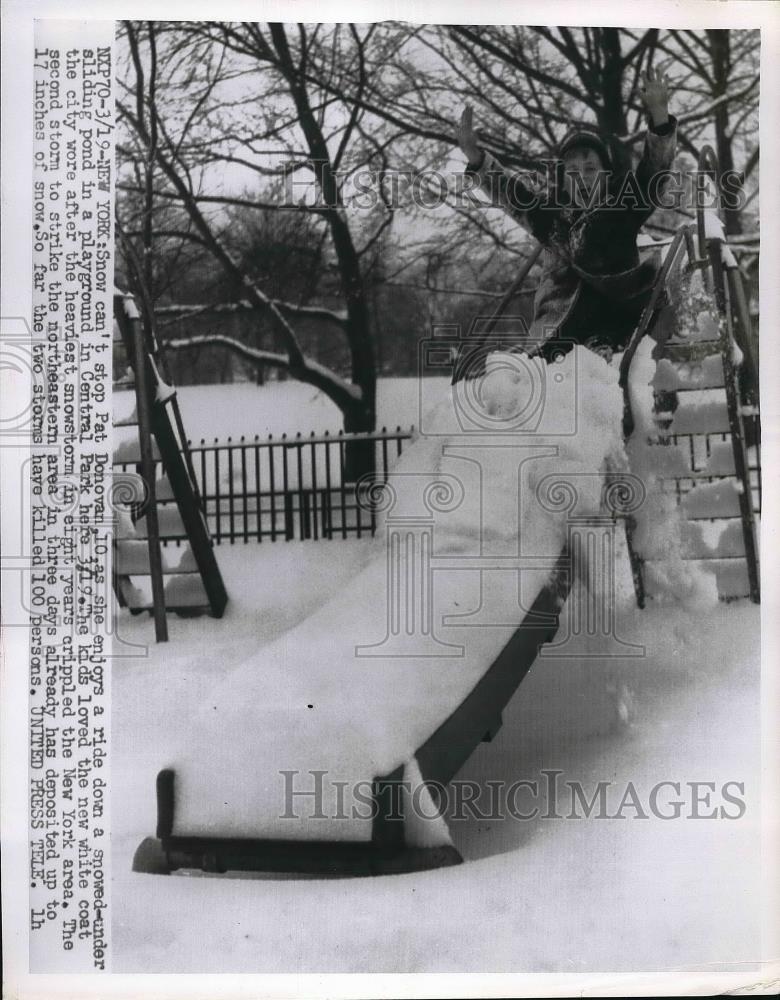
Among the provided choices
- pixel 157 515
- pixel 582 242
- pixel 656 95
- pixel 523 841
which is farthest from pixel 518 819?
pixel 656 95

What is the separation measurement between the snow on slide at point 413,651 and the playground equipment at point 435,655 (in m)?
0.01

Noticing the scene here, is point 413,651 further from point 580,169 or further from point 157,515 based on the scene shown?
point 580,169

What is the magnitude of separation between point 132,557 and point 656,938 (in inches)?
73.6

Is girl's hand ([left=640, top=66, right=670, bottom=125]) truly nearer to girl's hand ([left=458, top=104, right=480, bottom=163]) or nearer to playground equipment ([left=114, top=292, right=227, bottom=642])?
girl's hand ([left=458, top=104, right=480, bottom=163])

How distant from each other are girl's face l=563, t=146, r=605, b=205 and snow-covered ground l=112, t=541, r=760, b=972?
1.22 meters

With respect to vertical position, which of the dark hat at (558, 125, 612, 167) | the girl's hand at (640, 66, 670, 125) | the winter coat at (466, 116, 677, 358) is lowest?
the winter coat at (466, 116, 677, 358)

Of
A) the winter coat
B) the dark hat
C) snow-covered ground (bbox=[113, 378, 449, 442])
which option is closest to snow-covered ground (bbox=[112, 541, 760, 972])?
snow-covered ground (bbox=[113, 378, 449, 442])

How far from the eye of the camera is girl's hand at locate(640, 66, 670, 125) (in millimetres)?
2326

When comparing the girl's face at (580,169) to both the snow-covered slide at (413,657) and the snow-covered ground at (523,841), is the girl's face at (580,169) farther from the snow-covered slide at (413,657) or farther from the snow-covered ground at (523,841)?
the snow-covered ground at (523,841)

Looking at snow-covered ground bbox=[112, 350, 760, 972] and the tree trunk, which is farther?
the tree trunk

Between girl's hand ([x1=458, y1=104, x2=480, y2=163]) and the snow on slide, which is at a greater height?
girl's hand ([x1=458, y1=104, x2=480, y2=163])

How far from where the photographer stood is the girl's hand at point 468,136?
2320mm

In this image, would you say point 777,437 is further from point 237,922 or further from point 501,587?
point 237,922

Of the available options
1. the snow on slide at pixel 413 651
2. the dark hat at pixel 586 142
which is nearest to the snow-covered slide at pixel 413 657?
the snow on slide at pixel 413 651
